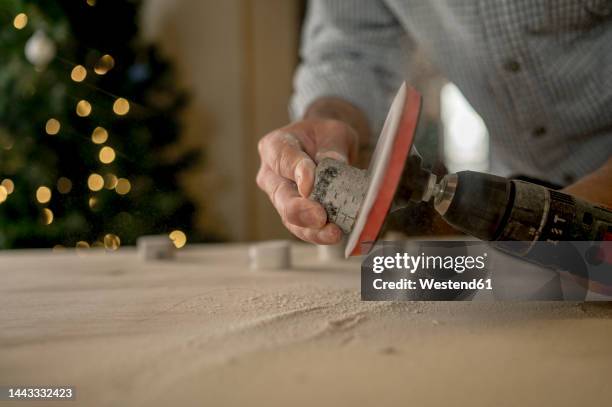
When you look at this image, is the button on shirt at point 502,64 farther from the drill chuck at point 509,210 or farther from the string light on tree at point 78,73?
the string light on tree at point 78,73

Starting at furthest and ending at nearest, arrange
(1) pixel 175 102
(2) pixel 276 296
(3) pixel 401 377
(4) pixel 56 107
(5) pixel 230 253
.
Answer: (1) pixel 175 102, (4) pixel 56 107, (5) pixel 230 253, (2) pixel 276 296, (3) pixel 401 377

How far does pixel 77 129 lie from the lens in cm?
200

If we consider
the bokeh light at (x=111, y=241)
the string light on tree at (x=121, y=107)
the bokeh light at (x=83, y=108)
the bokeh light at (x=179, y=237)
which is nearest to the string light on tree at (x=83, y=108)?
the bokeh light at (x=83, y=108)

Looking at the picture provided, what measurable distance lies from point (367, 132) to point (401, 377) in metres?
0.64

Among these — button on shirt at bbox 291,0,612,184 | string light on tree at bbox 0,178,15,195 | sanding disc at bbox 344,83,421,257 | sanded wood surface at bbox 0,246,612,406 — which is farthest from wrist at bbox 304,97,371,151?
string light on tree at bbox 0,178,15,195

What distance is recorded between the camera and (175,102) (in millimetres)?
2314

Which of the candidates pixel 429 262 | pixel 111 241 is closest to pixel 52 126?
pixel 111 241

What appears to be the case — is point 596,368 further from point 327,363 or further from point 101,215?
point 101,215

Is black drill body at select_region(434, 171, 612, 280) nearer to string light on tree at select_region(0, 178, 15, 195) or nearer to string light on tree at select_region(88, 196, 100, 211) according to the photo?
string light on tree at select_region(88, 196, 100, 211)

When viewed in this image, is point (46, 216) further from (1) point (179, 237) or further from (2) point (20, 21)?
(2) point (20, 21)

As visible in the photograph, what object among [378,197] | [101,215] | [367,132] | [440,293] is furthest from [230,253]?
[101,215]

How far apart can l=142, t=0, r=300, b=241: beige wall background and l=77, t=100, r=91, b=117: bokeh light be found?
0.78m

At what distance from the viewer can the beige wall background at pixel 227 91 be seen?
111 inches

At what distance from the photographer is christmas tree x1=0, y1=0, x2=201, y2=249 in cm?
191
